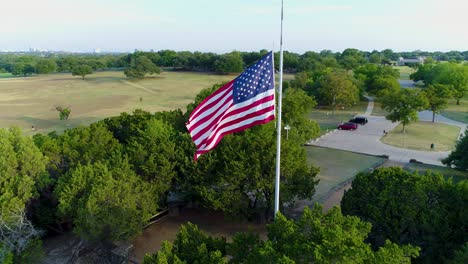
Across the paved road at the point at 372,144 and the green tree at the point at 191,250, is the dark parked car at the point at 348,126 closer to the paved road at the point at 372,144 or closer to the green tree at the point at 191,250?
the paved road at the point at 372,144

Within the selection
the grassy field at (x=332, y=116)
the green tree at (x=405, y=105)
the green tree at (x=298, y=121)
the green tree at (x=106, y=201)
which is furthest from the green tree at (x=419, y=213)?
the grassy field at (x=332, y=116)

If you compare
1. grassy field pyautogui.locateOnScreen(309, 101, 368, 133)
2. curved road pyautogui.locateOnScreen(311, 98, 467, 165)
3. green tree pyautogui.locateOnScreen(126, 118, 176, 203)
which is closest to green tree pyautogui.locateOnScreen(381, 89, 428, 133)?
curved road pyautogui.locateOnScreen(311, 98, 467, 165)

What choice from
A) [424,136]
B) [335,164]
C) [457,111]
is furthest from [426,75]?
[335,164]

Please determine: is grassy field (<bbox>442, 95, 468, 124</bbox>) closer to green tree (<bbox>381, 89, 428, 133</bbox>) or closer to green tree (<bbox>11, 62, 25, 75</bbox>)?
green tree (<bbox>381, 89, 428, 133</bbox>)

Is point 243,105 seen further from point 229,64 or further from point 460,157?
point 229,64

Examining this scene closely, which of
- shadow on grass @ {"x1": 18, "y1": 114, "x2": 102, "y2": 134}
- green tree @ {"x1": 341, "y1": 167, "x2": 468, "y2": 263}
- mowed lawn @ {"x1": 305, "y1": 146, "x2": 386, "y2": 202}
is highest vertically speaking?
green tree @ {"x1": 341, "y1": 167, "x2": 468, "y2": 263}

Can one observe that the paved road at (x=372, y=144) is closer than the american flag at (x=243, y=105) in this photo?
No

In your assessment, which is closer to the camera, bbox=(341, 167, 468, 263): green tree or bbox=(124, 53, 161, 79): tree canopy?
bbox=(341, 167, 468, 263): green tree
